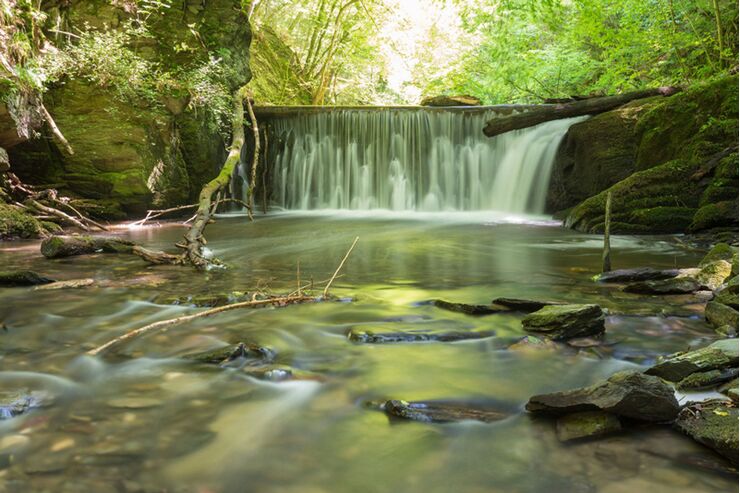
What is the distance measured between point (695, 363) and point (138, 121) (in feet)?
39.3

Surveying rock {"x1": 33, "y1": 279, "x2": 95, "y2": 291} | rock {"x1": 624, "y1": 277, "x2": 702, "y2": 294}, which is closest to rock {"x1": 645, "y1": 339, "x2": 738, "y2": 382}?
rock {"x1": 624, "y1": 277, "x2": 702, "y2": 294}

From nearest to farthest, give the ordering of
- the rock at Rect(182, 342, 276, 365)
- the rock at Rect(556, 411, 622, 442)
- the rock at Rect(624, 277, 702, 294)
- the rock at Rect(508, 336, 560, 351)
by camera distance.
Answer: the rock at Rect(556, 411, 622, 442) < the rock at Rect(182, 342, 276, 365) < the rock at Rect(508, 336, 560, 351) < the rock at Rect(624, 277, 702, 294)

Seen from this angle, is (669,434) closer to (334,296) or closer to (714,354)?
(714,354)

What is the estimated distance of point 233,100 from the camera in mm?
13578

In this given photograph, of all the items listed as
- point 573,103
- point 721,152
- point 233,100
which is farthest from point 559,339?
point 233,100

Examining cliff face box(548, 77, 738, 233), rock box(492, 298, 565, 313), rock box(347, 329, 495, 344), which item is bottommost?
rock box(347, 329, 495, 344)

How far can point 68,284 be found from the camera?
16.3 ft

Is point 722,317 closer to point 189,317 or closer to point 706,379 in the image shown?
point 706,379

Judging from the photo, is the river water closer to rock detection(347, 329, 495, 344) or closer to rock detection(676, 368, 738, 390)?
rock detection(347, 329, 495, 344)

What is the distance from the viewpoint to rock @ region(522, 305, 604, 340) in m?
3.28

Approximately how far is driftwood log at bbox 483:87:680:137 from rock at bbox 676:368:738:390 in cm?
1077

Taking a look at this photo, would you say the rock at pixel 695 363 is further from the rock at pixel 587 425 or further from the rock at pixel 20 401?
the rock at pixel 20 401

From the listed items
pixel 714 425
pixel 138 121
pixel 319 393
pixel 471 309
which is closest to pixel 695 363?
pixel 714 425

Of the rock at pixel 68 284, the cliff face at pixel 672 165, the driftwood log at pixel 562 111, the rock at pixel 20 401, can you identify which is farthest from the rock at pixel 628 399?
the driftwood log at pixel 562 111
